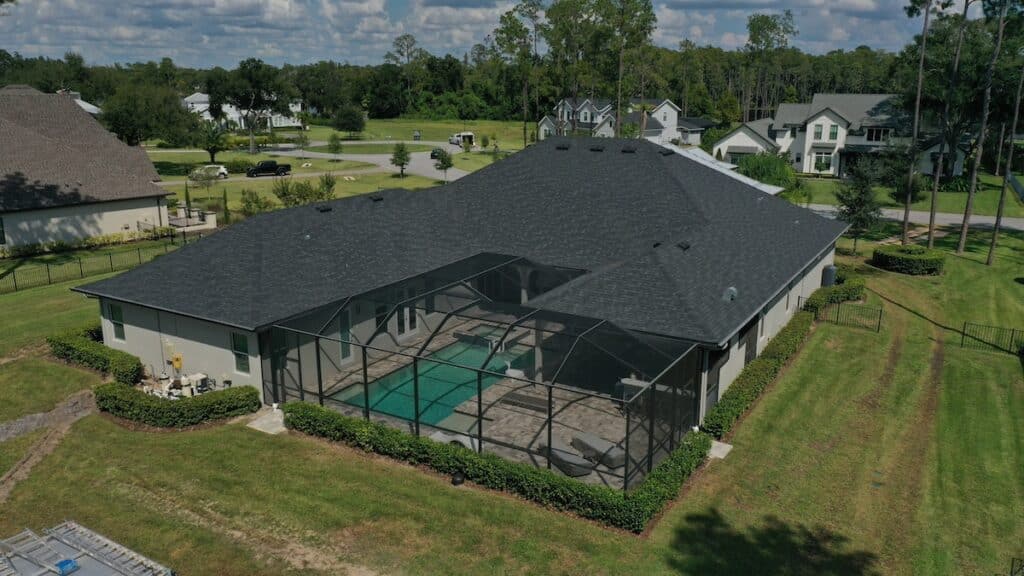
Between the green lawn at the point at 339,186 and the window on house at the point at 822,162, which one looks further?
the window on house at the point at 822,162

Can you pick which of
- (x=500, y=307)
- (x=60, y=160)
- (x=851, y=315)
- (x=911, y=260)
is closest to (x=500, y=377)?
(x=500, y=307)

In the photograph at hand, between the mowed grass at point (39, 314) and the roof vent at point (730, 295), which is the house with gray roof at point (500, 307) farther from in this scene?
the mowed grass at point (39, 314)

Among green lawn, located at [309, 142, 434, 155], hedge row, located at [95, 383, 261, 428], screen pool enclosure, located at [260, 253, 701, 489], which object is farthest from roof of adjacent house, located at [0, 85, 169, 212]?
green lawn, located at [309, 142, 434, 155]

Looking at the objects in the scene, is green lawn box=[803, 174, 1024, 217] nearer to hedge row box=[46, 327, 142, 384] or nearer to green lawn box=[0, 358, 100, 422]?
hedge row box=[46, 327, 142, 384]

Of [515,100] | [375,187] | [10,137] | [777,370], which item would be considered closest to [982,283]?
[777,370]

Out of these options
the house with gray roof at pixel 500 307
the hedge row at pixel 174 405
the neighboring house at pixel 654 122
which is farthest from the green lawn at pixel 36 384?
the neighboring house at pixel 654 122
